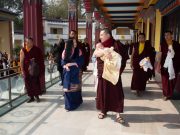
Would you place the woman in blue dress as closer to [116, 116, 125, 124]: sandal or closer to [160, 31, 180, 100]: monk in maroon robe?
[116, 116, 125, 124]: sandal

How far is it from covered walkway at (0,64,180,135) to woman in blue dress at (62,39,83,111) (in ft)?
0.74

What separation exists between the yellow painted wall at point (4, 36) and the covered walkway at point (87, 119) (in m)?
13.2

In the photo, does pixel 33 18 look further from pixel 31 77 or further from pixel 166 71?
pixel 166 71

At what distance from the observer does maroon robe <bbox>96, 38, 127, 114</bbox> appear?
474 centimetres

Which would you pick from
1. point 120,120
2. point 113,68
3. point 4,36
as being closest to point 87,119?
point 120,120

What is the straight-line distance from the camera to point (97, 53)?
15.7ft

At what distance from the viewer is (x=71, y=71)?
5.57 m

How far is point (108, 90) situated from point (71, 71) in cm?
106

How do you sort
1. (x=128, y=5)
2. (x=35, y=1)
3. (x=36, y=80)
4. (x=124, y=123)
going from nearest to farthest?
(x=124, y=123) → (x=36, y=80) → (x=35, y=1) → (x=128, y=5)

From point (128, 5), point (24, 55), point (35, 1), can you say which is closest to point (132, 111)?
point (24, 55)

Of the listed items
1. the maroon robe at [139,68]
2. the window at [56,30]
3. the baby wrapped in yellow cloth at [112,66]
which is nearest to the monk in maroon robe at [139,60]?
the maroon robe at [139,68]

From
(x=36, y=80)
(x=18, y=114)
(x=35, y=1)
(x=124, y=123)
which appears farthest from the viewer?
(x=35, y=1)

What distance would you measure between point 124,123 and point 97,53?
1.24 meters

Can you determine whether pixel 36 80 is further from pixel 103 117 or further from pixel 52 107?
pixel 103 117
